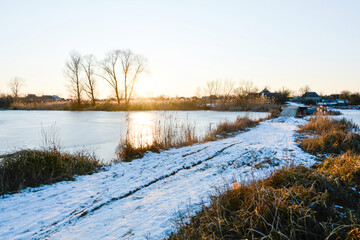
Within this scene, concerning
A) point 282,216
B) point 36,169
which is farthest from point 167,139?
point 282,216

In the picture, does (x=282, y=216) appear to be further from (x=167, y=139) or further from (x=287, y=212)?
(x=167, y=139)

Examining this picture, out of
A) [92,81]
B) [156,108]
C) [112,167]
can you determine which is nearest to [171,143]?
[112,167]

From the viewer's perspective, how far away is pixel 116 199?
132 inches

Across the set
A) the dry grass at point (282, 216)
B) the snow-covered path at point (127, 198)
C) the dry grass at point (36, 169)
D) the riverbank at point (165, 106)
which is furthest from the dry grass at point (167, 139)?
the riverbank at point (165, 106)

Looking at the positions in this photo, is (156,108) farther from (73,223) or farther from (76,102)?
(73,223)

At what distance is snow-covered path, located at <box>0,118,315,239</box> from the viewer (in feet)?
8.45

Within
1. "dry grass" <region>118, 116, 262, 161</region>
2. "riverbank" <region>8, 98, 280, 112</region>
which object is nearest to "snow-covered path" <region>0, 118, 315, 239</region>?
"dry grass" <region>118, 116, 262, 161</region>

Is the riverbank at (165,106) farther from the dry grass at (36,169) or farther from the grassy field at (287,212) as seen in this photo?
the grassy field at (287,212)

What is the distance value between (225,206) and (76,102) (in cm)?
3114

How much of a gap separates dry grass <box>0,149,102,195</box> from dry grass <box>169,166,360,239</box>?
9.98 feet

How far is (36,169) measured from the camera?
4234mm

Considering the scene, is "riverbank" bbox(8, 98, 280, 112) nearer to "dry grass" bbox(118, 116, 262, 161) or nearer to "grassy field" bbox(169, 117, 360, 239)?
"dry grass" bbox(118, 116, 262, 161)

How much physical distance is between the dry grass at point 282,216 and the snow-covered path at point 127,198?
1.61ft

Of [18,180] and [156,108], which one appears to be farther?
[156,108]
